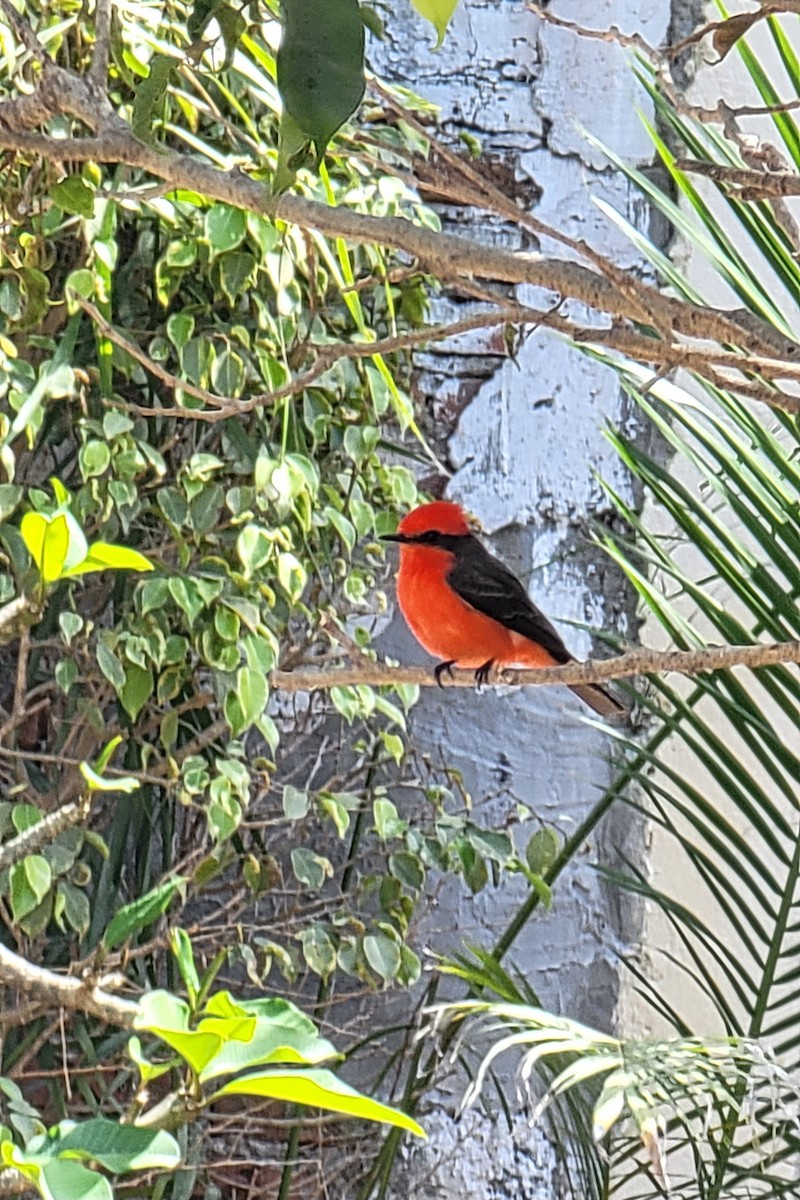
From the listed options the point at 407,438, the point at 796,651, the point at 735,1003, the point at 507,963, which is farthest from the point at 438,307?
the point at 796,651

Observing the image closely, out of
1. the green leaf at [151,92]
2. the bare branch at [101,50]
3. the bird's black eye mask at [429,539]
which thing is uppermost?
the bare branch at [101,50]

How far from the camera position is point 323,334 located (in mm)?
1586

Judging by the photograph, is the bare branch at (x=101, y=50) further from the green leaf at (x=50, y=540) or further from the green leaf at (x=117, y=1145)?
the green leaf at (x=117, y=1145)

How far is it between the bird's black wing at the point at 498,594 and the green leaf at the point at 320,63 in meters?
1.46

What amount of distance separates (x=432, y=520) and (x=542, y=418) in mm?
257

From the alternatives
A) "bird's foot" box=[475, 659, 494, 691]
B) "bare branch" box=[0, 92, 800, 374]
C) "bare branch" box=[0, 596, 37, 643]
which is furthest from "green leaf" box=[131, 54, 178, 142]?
"bird's foot" box=[475, 659, 494, 691]

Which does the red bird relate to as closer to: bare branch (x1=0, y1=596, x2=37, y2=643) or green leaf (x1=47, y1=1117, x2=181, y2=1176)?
bare branch (x1=0, y1=596, x2=37, y2=643)

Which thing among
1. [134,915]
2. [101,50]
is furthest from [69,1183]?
[101,50]

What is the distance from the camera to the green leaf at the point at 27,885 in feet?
4.32

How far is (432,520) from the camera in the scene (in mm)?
1783

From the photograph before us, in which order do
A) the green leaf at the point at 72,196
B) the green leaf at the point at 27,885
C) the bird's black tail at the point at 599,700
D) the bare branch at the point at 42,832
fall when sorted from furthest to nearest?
the bird's black tail at the point at 599,700 < the green leaf at the point at 27,885 < the green leaf at the point at 72,196 < the bare branch at the point at 42,832

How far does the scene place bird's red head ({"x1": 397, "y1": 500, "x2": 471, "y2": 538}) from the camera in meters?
1.78

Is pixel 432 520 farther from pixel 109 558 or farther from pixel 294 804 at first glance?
pixel 109 558

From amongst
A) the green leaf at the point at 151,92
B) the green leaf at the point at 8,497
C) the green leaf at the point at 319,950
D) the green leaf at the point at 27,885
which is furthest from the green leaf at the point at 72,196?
the green leaf at the point at 319,950
